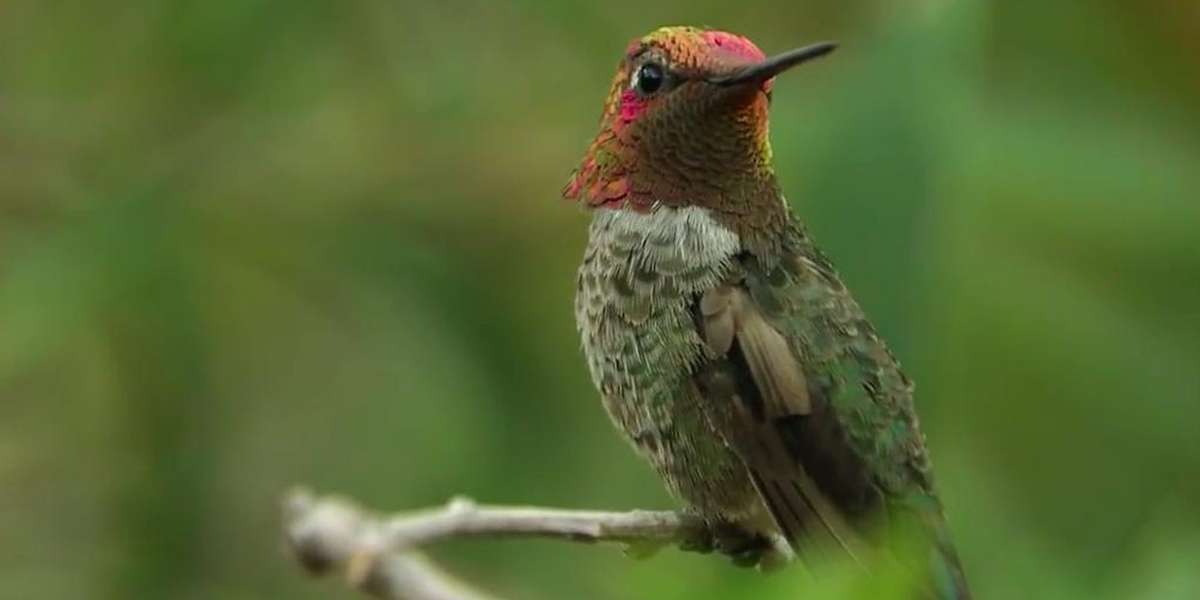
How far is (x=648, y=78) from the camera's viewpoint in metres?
1.73

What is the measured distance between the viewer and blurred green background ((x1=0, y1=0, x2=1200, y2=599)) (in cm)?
221

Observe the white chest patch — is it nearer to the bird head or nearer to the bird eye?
the bird head

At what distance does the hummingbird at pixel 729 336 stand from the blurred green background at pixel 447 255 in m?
0.35

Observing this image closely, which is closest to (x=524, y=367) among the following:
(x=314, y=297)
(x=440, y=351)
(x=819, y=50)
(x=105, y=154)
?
(x=440, y=351)

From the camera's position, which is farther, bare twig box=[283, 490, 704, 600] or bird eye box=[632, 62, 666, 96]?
bird eye box=[632, 62, 666, 96]

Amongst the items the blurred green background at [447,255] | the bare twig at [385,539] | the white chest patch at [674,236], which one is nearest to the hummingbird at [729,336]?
the white chest patch at [674,236]

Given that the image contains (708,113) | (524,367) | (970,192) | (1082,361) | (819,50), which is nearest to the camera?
(819,50)

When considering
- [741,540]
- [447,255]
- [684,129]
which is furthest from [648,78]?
[447,255]

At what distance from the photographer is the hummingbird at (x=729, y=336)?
1.64m

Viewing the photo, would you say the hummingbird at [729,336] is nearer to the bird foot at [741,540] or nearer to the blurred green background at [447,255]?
the bird foot at [741,540]

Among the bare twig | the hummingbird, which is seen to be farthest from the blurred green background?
the bare twig

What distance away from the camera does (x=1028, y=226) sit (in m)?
2.32

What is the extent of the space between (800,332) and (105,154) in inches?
38.7

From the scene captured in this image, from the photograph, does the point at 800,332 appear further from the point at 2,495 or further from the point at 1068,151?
the point at 2,495
